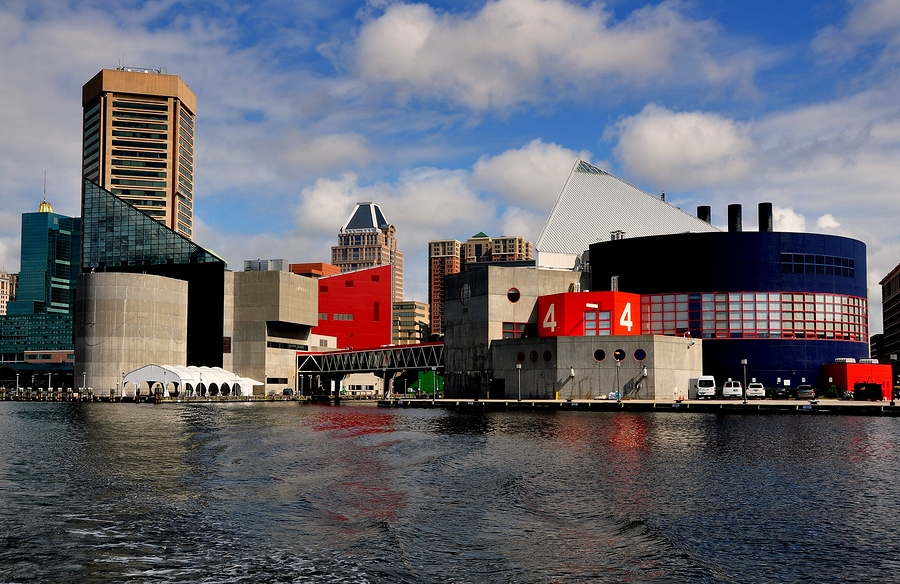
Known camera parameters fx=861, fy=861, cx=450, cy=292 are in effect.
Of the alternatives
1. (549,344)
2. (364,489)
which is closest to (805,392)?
(549,344)

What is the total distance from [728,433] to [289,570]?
154 feet

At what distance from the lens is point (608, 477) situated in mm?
40156

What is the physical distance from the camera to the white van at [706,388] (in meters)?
100

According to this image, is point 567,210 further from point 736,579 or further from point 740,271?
point 736,579

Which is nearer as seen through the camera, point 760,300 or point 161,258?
point 760,300

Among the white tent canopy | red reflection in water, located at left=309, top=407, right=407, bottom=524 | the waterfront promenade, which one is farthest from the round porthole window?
the white tent canopy

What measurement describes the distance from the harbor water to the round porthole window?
178ft

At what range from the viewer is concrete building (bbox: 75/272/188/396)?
150250 millimetres

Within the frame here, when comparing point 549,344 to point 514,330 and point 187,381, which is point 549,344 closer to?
point 514,330

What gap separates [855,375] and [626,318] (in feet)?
94.2

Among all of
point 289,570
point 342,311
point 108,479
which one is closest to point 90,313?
point 342,311

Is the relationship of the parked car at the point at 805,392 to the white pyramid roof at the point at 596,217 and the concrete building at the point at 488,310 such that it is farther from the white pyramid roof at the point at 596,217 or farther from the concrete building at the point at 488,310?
the white pyramid roof at the point at 596,217

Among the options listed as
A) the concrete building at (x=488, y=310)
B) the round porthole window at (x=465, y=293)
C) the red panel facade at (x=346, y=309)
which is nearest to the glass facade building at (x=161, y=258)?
the red panel facade at (x=346, y=309)

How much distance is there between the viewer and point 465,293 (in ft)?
377
